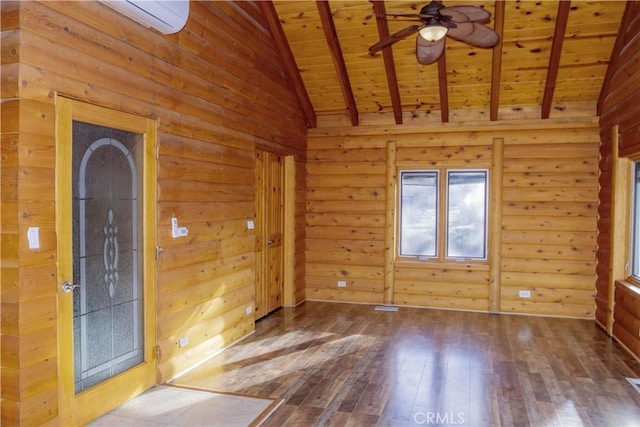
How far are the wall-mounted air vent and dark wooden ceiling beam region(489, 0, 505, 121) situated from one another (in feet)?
8.82

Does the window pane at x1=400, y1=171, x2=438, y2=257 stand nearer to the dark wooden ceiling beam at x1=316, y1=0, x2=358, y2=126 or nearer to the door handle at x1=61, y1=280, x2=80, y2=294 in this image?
the dark wooden ceiling beam at x1=316, y1=0, x2=358, y2=126

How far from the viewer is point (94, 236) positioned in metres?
3.08

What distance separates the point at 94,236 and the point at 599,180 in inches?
235

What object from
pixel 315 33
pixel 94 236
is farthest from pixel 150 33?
pixel 315 33

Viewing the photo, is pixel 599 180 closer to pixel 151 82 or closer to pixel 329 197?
pixel 329 197

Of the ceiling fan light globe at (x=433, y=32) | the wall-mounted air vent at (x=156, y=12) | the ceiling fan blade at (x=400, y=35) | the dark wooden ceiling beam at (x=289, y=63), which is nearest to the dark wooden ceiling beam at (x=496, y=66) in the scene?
the ceiling fan light globe at (x=433, y=32)

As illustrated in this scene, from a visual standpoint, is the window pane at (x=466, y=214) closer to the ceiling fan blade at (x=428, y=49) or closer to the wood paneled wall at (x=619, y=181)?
the wood paneled wall at (x=619, y=181)

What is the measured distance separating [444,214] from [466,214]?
0.31 m

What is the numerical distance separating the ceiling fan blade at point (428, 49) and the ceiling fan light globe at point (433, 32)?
0.51 feet

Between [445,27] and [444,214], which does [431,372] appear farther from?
[444,214]

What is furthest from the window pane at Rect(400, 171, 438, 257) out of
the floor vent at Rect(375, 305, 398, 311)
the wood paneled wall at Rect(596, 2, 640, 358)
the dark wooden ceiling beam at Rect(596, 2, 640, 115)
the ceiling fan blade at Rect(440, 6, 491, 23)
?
the ceiling fan blade at Rect(440, 6, 491, 23)

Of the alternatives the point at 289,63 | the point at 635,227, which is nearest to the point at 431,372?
the point at 635,227

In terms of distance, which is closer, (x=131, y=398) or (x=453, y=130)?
(x=131, y=398)

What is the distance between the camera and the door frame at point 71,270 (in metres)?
2.75
